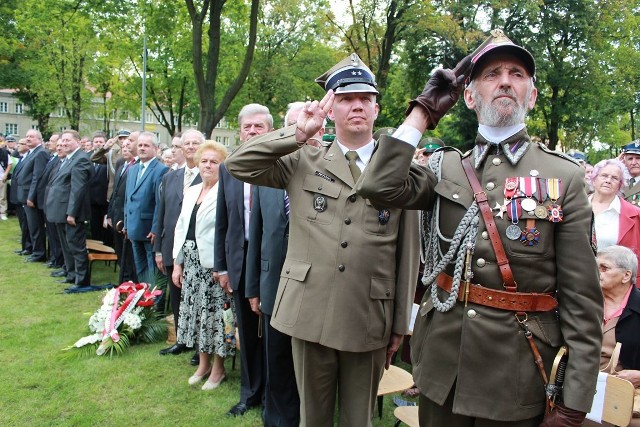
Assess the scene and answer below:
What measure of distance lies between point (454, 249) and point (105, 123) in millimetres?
35199

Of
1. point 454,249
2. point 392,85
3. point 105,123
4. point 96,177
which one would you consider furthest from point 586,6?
point 105,123

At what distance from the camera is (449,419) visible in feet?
6.41

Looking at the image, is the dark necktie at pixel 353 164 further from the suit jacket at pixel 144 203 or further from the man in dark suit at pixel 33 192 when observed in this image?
the man in dark suit at pixel 33 192

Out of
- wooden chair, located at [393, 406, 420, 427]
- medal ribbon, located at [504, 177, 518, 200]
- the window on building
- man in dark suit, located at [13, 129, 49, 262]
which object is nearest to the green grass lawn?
wooden chair, located at [393, 406, 420, 427]

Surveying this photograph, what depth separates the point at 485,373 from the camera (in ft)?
6.07

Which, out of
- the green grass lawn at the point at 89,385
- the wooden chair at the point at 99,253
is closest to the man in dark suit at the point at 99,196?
the wooden chair at the point at 99,253

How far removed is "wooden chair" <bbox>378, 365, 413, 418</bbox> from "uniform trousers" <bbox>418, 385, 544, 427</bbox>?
157 centimetres

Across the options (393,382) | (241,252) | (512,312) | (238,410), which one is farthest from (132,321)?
(512,312)

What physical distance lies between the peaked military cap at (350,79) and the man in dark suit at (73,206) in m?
6.04

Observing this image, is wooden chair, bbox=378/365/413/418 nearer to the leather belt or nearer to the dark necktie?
the dark necktie

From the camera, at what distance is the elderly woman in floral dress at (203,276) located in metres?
4.41

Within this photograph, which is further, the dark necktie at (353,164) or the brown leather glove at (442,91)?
the dark necktie at (353,164)

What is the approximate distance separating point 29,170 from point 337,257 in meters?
9.39

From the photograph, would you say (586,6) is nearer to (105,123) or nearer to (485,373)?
(485,373)
